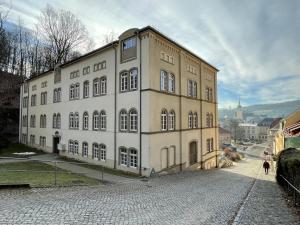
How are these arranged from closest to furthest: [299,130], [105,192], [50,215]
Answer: [50,215] → [105,192] → [299,130]

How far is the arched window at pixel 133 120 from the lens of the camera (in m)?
20.8

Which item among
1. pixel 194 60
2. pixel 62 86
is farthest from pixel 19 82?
pixel 194 60

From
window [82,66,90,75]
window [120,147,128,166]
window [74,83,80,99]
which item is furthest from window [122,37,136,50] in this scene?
window [120,147,128,166]

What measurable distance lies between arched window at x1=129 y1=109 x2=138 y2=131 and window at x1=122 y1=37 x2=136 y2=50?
5.81 m

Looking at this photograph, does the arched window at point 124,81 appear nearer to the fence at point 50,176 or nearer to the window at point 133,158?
the window at point 133,158

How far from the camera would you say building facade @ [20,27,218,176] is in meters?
20.3

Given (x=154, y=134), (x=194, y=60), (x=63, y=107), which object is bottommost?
(x=154, y=134)

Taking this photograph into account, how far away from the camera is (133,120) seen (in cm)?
2097

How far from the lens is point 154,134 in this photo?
65.7 feet

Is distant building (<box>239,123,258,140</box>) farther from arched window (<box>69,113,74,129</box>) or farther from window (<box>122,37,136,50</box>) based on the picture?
window (<box>122,37,136,50</box>)

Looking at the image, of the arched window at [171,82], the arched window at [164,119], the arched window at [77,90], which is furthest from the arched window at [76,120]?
the arched window at [171,82]

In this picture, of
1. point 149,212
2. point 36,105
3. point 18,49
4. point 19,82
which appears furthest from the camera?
point 18,49

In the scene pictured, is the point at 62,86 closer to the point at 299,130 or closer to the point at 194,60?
the point at 194,60

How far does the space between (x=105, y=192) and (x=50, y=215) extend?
4.60m
